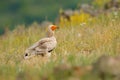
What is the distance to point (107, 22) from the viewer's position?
52.5 ft

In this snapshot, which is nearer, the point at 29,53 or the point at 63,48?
the point at 29,53

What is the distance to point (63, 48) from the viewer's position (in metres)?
13.3

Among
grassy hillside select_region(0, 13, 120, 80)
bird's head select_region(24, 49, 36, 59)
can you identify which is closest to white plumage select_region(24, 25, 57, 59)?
bird's head select_region(24, 49, 36, 59)

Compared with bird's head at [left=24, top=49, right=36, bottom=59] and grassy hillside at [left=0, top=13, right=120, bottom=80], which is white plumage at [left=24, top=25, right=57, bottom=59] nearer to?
bird's head at [left=24, top=49, right=36, bottom=59]

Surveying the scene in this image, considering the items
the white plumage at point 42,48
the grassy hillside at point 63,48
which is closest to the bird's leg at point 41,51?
the white plumage at point 42,48

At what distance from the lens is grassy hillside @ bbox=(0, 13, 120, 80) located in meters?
9.73

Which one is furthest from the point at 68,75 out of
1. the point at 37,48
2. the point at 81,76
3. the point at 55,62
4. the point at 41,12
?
the point at 41,12

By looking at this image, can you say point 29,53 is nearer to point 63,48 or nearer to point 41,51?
point 41,51

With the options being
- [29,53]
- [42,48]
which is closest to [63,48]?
[42,48]

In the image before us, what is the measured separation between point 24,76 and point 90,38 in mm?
5623

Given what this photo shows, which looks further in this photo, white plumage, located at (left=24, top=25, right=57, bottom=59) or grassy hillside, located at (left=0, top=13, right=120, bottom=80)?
white plumage, located at (left=24, top=25, right=57, bottom=59)

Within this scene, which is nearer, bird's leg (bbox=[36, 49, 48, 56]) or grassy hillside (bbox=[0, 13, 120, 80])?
grassy hillside (bbox=[0, 13, 120, 80])

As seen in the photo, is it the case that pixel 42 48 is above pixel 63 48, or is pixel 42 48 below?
above

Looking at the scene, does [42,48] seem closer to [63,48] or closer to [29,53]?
[29,53]
